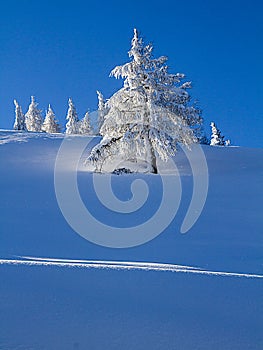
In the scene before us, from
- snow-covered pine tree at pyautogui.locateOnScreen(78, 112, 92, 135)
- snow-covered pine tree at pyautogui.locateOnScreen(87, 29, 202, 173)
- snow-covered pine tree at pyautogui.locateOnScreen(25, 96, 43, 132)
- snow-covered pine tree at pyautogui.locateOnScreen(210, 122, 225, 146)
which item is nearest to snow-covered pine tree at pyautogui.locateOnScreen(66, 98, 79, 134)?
snow-covered pine tree at pyautogui.locateOnScreen(78, 112, 92, 135)

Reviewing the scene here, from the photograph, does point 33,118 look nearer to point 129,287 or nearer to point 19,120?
point 19,120

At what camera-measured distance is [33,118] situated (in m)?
67.1

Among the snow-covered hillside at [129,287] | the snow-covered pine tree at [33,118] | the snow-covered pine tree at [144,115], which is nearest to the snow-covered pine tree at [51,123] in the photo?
the snow-covered pine tree at [33,118]

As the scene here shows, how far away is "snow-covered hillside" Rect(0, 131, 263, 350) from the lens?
147 inches

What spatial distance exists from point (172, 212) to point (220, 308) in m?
8.76

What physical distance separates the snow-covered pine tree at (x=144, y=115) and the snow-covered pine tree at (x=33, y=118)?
4614 centimetres

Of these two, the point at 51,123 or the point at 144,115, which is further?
the point at 51,123

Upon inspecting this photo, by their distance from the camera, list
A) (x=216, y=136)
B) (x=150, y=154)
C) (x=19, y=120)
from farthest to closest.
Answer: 1. (x=216, y=136)
2. (x=19, y=120)
3. (x=150, y=154)

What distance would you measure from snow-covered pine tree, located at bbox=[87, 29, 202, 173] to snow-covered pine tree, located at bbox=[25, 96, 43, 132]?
151 ft

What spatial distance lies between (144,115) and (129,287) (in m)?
18.4

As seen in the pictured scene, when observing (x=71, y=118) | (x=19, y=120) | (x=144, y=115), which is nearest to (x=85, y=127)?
(x=71, y=118)

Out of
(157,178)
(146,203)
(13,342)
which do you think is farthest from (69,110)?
(13,342)

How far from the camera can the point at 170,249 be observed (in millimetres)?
8602

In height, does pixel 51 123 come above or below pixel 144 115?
above
